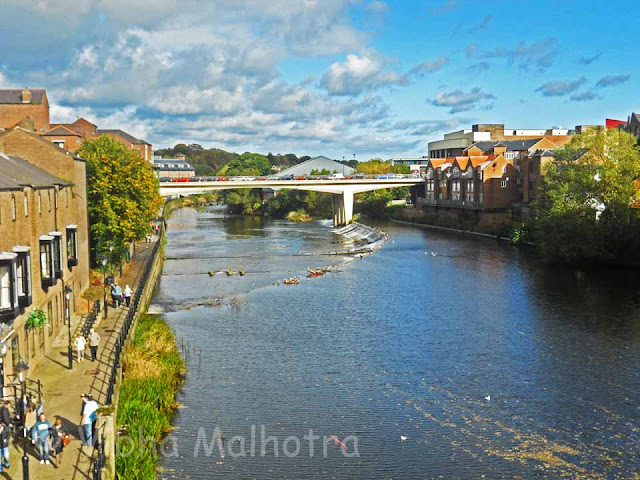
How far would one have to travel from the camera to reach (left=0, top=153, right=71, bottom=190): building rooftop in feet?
76.9

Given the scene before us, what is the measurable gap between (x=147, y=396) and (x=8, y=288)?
6.23 metres

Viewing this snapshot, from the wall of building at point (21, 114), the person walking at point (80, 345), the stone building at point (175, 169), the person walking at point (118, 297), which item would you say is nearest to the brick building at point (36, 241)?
the person walking at point (80, 345)

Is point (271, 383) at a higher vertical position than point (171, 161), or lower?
lower

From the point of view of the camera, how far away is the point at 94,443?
17.9 m

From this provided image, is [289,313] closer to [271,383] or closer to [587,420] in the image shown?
[271,383]

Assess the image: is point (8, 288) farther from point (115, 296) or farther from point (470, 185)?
point (470, 185)

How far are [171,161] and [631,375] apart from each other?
178256 millimetres

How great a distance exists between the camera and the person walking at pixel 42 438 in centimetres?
1681

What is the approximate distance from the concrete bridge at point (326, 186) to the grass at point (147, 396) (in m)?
60.4

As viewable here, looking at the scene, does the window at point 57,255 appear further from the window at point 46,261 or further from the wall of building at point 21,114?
the wall of building at point 21,114

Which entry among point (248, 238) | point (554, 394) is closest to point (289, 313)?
point (554, 394)

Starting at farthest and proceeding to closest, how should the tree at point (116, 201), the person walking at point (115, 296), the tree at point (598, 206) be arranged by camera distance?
the tree at point (598, 206) < the tree at point (116, 201) < the person walking at point (115, 296)

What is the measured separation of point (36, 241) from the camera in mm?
25938

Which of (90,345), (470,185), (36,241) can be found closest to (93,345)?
(90,345)
